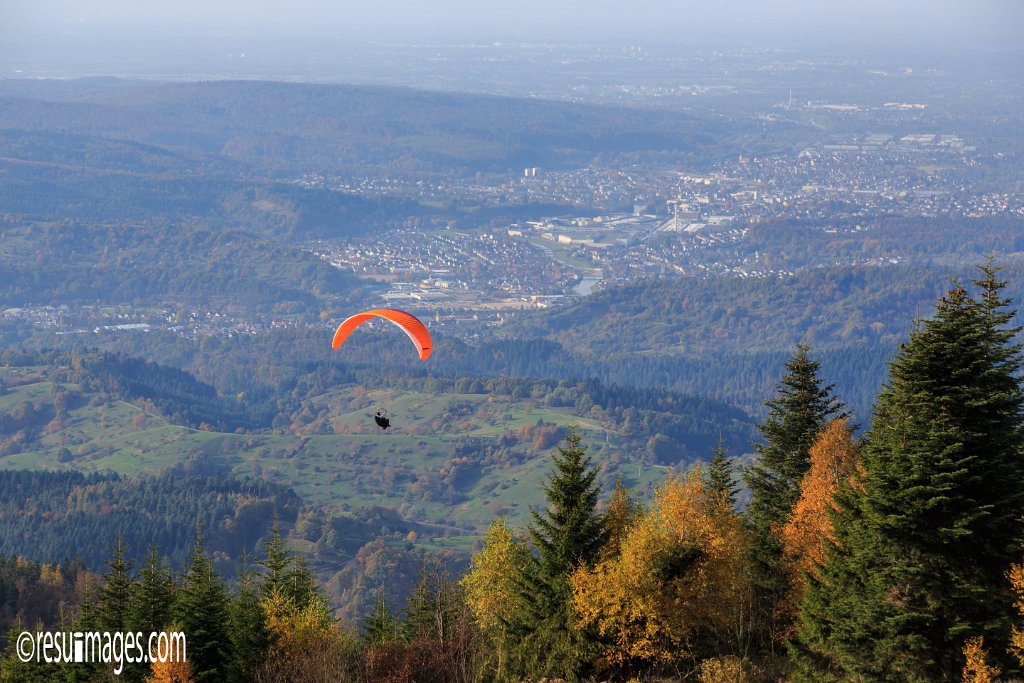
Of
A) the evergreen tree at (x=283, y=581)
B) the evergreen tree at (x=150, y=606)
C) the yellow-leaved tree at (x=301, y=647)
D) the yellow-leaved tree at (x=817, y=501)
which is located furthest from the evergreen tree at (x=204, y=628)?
the yellow-leaved tree at (x=817, y=501)

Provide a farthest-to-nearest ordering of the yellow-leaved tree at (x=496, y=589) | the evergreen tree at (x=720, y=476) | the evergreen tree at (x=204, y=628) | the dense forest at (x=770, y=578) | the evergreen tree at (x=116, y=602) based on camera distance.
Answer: the evergreen tree at (x=720, y=476) → the evergreen tree at (x=116, y=602) → the evergreen tree at (x=204, y=628) → the yellow-leaved tree at (x=496, y=589) → the dense forest at (x=770, y=578)

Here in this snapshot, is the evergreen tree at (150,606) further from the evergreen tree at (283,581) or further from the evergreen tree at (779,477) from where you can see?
the evergreen tree at (779,477)

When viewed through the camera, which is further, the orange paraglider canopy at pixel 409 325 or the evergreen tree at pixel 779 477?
the orange paraglider canopy at pixel 409 325

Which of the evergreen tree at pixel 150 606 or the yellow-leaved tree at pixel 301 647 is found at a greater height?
the evergreen tree at pixel 150 606

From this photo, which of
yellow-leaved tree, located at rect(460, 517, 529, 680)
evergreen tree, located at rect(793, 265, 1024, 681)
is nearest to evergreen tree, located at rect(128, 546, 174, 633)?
yellow-leaved tree, located at rect(460, 517, 529, 680)

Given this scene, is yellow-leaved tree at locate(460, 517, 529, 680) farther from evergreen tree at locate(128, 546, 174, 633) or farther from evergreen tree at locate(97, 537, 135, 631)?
evergreen tree at locate(97, 537, 135, 631)

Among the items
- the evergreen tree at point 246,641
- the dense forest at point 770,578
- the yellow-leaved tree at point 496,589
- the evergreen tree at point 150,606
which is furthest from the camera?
the evergreen tree at point 150,606

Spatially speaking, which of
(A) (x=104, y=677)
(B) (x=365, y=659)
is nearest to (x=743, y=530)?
(B) (x=365, y=659)
